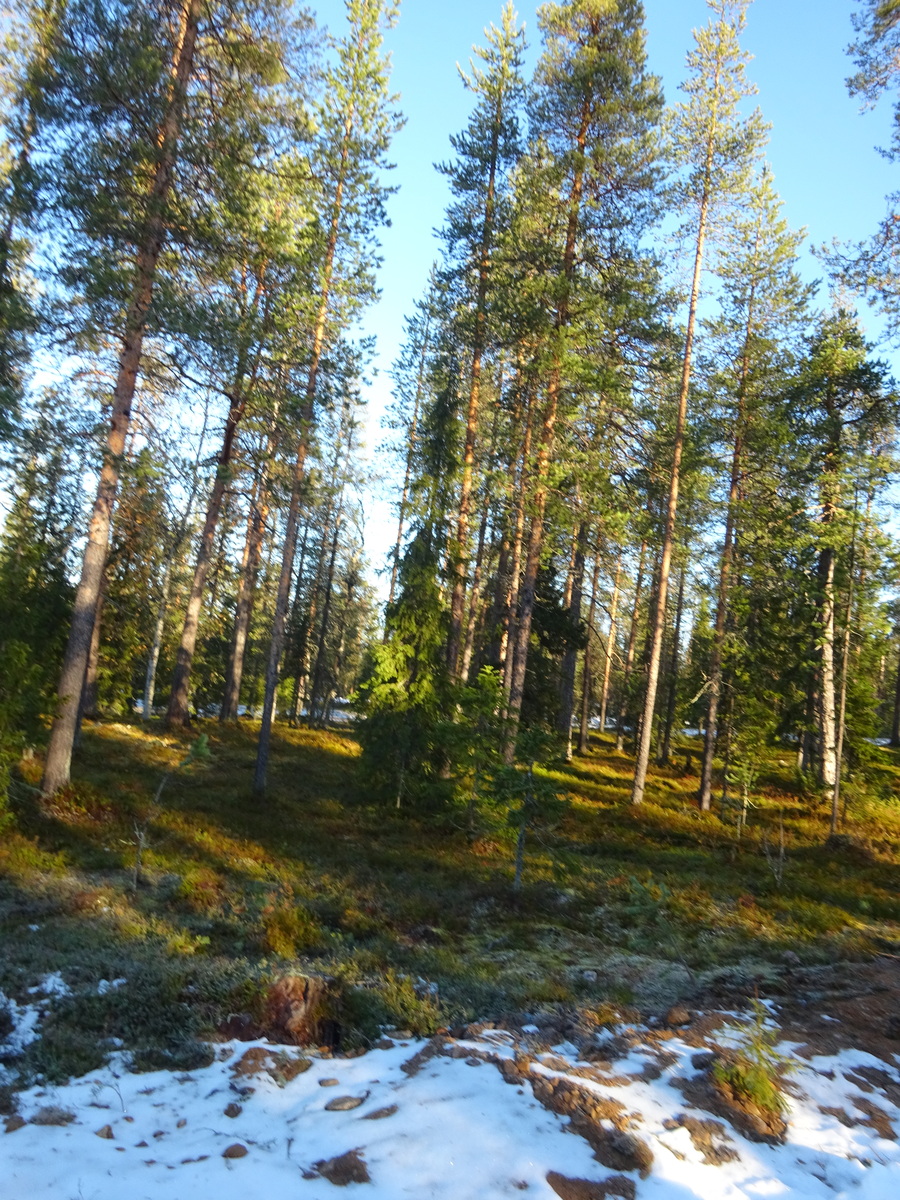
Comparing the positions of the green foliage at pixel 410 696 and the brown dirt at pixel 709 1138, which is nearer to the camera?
the brown dirt at pixel 709 1138

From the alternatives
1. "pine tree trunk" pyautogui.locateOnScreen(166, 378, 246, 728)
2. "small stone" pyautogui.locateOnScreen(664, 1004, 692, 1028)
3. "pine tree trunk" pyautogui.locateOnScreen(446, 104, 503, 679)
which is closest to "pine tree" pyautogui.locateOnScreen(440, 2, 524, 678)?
"pine tree trunk" pyautogui.locateOnScreen(446, 104, 503, 679)

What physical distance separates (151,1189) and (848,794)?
1707cm

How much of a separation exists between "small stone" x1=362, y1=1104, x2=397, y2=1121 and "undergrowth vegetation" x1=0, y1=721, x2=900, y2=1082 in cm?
129

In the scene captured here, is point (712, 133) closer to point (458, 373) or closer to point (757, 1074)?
point (458, 373)

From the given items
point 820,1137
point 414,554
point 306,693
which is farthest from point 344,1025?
point 306,693

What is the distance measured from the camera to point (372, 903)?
32.1 feet

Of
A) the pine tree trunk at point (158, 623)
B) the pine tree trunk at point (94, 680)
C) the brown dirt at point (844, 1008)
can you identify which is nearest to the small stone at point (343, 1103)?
the brown dirt at point (844, 1008)

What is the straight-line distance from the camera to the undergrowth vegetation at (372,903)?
19.5 feet

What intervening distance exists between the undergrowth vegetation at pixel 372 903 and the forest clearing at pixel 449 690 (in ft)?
0.25

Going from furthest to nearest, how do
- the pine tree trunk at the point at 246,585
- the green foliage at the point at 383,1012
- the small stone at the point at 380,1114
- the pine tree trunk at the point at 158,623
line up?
the pine tree trunk at the point at 158,623
the pine tree trunk at the point at 246,585
the green foliage at the point at 383,1012
the small stone at the point at 380,1114

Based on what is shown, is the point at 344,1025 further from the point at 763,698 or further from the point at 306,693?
the point at 306,693

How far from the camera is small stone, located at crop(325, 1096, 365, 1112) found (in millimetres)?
4203

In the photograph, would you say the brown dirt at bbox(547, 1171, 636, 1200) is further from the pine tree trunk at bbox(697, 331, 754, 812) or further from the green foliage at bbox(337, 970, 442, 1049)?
the pine tree trunk at bbox(697, 331, 754, 812)

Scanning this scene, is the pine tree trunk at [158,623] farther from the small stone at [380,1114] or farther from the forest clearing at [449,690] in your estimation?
the small stone at [380,1114]
